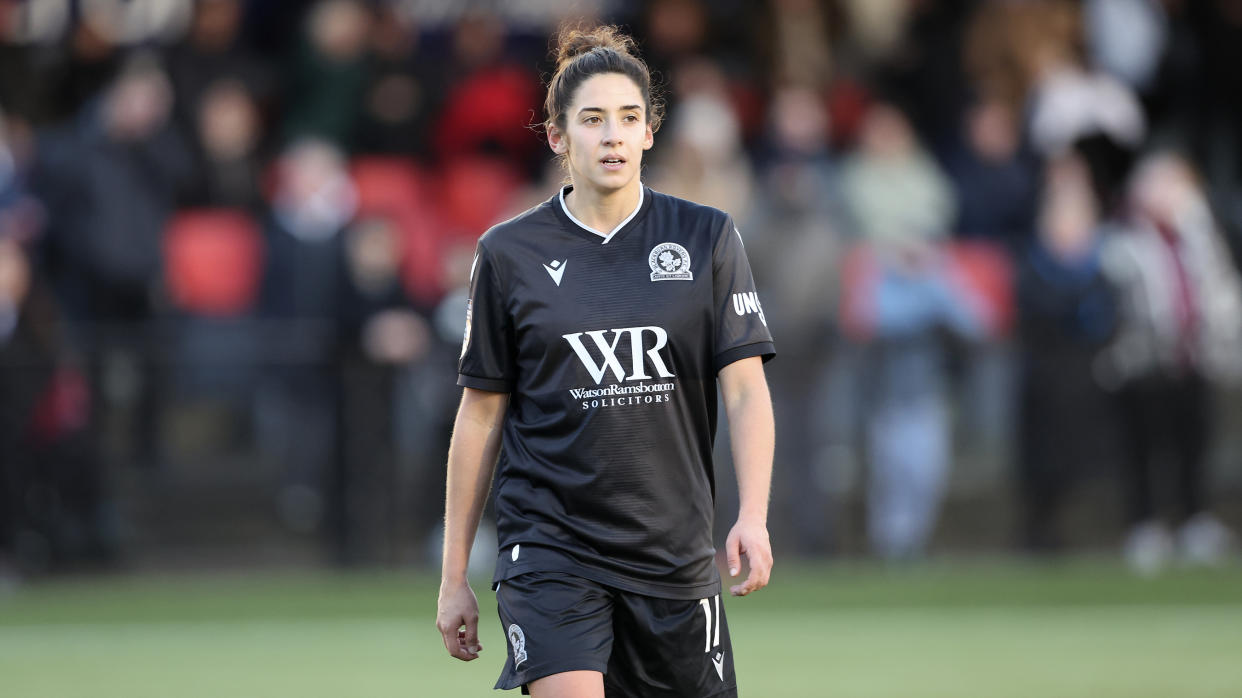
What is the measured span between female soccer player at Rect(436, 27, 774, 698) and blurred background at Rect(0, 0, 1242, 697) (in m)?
6.47

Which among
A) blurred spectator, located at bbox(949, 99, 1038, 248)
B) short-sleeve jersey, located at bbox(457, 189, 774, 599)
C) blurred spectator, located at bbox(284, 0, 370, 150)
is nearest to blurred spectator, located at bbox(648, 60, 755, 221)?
blurred spectator, located at bbox(949, 99, 1038, 248)

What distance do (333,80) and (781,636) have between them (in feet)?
22.3

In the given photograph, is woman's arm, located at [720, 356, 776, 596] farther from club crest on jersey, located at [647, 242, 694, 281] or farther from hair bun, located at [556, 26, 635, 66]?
hair bun, located at [556, 26, 635, 66]

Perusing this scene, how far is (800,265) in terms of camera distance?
14070 millimetres

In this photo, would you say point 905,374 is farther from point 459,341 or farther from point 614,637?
point 614,637

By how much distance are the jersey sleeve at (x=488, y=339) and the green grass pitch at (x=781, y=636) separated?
401 cm

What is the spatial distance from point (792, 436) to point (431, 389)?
100 inches

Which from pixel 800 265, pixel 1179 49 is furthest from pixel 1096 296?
pixel 1179 49

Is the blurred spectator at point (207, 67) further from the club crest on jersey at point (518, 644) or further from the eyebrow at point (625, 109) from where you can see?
the club crest on jersey at point (518, 644)

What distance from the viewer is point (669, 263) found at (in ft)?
17.6

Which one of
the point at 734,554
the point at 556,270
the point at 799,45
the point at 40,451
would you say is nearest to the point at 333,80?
the point at 799,45

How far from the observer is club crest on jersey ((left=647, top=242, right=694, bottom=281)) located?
17.5ft

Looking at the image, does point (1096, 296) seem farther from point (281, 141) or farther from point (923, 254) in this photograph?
point (281, 141)

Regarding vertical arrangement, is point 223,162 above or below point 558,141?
above
